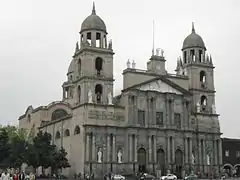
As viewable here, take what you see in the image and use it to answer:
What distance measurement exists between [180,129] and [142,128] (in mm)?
6565

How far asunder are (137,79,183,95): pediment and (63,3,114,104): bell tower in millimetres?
5249

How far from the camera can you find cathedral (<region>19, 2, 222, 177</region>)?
209 feet

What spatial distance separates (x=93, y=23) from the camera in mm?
66375

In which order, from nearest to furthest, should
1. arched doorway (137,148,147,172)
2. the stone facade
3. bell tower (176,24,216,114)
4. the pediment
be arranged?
1. arched doorway (137,148,147,172)
2. the pediment
3. bell tower (176,24,216,114)
4. the stone facade

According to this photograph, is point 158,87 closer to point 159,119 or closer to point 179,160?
point 159,119

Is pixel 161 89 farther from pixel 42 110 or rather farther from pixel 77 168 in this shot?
pixel 42 110

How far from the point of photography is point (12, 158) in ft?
227

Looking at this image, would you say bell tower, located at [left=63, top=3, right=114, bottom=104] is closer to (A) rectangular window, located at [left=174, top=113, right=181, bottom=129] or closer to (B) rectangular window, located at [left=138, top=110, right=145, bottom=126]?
(B) rectangular window, located at [left=138, top=110, right=145, bottom=126]

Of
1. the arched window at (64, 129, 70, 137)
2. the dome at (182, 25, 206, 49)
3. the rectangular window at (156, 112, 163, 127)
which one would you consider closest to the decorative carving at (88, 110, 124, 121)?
the rectangular window at (156, 112, 163, 127)

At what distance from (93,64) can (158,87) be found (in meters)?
10.6

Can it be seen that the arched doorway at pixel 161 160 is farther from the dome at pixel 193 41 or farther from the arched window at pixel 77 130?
the dome at pixel 193 41

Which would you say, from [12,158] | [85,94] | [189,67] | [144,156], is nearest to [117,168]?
[144,156]

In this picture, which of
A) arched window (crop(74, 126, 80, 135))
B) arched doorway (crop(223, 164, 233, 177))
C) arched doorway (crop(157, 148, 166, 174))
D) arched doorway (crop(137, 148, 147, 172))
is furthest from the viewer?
arched doorway (crop(223, 164, 233, 177))

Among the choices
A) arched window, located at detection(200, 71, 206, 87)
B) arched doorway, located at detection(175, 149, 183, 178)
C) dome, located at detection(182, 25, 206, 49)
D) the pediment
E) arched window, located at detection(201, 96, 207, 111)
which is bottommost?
arched doorway, located at detection(175, 149, 183, 178)
